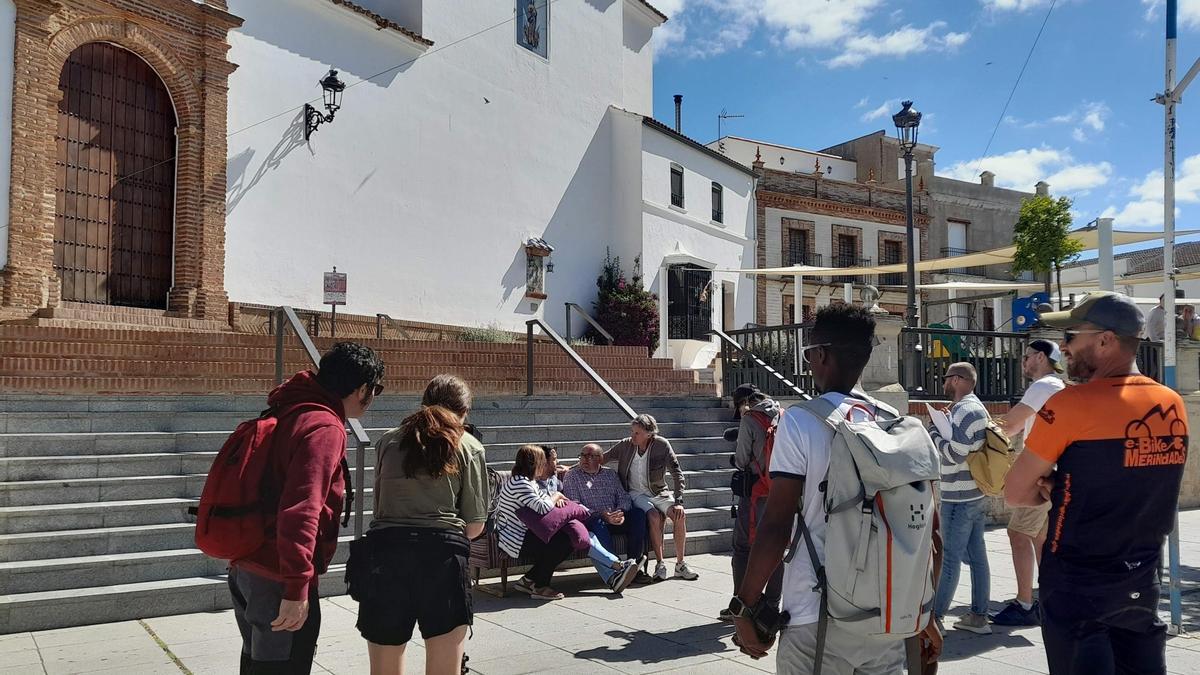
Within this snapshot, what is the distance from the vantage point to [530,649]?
18.3 ft

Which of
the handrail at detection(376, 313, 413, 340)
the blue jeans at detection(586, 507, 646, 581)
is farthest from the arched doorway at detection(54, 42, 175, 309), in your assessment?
the blue jeans at detection(586, 507, 646, 581)

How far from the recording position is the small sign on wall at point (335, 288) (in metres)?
13.8

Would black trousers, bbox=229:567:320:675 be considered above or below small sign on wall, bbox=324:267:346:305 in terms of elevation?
below

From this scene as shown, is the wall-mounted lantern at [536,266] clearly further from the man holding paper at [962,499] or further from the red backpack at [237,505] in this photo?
the red backpack at [237,505]

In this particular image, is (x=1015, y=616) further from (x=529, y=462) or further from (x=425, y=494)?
(x=425, y=494)

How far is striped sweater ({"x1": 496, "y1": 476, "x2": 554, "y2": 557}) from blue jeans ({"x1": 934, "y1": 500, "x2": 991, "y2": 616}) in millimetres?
2848

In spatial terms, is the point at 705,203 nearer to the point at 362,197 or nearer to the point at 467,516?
the point at 362,197

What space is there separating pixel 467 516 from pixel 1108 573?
2350 mm

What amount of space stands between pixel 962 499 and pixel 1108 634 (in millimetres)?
3060

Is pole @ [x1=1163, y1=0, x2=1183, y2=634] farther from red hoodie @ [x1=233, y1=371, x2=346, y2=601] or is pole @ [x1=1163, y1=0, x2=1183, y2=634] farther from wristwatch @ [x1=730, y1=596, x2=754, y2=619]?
red hoodie @ [x1=233, y1=371, x2=346, y2=601]

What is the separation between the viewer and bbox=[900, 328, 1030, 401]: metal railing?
1155 centimetres

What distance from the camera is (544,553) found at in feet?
23.2

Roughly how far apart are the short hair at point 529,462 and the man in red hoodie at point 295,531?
3.72 metres

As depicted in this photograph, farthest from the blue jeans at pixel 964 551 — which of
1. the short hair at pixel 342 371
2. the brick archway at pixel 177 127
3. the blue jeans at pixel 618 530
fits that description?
the brick archway at pixel 177 127
